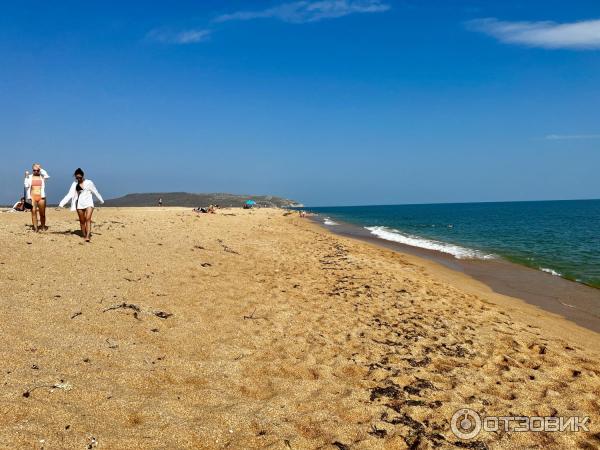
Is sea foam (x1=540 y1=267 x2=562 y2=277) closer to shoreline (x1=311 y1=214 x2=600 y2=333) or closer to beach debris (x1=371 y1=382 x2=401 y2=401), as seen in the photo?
shoreline (x1=311 y1=214 x2=600 y2=333)

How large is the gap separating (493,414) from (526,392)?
88cm

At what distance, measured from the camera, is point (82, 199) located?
11438 mm

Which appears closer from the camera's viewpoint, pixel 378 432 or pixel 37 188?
pixel 378 432

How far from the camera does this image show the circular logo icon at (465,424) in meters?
4.02

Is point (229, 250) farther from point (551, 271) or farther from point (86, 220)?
point (551, 271)

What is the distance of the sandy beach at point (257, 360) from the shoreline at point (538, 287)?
1105 mm

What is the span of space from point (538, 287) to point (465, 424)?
10656 mm

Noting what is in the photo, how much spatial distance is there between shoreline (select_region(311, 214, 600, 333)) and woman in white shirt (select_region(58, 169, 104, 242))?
40.8 feet

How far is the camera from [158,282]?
823 centimetres

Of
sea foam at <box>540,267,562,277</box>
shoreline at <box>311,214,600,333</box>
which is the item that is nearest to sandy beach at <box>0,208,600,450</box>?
shoreline at <box>311,214,600,333</box>

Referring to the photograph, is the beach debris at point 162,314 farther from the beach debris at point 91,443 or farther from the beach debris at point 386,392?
the beach debris at point 386,392

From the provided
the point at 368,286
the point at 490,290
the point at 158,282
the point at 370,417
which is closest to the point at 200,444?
the point at 370,417

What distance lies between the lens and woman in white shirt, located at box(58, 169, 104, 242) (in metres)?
11.4

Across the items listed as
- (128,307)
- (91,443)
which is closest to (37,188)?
(128,307)
